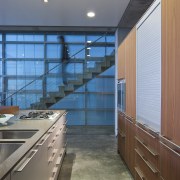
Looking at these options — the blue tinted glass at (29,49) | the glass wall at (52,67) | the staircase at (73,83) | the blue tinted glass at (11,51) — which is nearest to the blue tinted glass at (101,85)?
the glass wall at (52,67)

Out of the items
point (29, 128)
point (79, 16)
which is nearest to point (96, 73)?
point (79, 16)

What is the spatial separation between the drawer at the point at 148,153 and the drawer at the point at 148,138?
20mm

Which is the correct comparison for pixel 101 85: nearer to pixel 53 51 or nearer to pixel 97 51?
pixel 97 51

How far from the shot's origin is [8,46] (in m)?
7.56

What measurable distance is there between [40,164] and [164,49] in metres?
1.51

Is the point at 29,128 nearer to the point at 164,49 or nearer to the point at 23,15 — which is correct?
the point at 164,49

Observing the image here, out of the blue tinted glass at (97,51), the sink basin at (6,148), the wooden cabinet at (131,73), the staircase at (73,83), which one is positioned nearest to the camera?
the sink basin at (6,148)

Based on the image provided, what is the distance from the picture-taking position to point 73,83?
716cm

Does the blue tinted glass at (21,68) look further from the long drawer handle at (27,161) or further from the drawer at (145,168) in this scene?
the long drawer handle at (27,161)

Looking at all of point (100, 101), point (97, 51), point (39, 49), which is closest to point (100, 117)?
point (100, 101)

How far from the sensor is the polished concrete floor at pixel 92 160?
382 cm

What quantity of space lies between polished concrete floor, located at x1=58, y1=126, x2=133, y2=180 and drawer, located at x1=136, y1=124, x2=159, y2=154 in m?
1.05

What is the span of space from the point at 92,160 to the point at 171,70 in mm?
3133

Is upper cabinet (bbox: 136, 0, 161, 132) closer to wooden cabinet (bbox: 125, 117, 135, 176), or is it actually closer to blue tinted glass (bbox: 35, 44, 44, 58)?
wooden cabinet (bbox: 125, 117, 135, 176)
